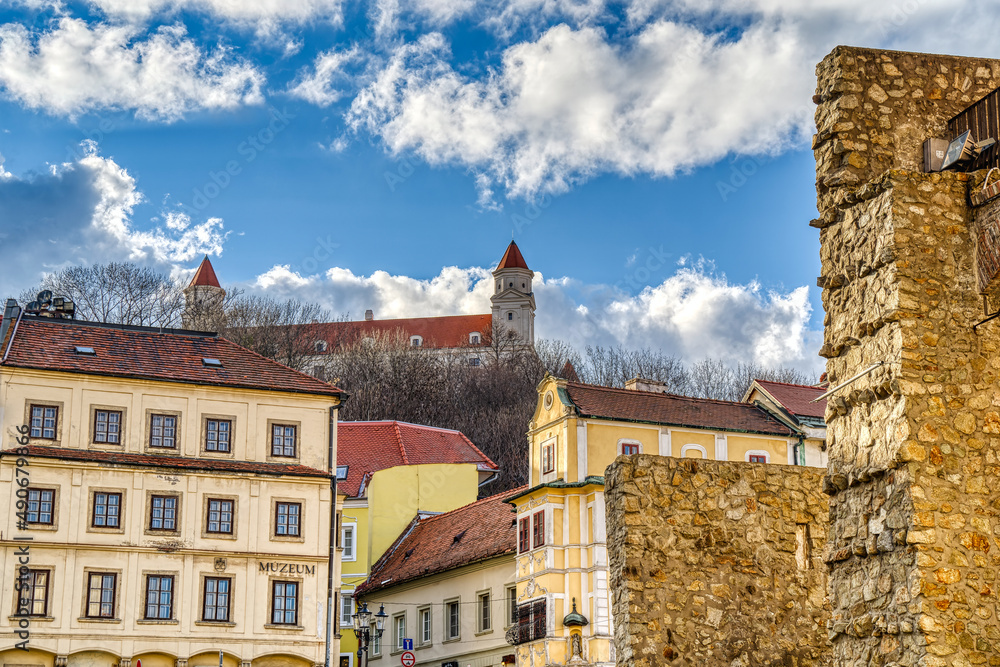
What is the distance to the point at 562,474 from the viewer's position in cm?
3475

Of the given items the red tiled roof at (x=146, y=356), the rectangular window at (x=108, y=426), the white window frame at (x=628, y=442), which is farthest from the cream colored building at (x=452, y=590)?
the rectangular window at (x=108, y=426)

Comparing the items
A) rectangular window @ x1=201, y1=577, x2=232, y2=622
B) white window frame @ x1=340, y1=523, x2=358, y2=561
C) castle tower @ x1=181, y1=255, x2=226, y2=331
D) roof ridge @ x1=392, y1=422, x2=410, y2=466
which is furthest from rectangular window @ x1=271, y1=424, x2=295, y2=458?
castle tower @ x1=181, y1=255, x2=226, y2=331

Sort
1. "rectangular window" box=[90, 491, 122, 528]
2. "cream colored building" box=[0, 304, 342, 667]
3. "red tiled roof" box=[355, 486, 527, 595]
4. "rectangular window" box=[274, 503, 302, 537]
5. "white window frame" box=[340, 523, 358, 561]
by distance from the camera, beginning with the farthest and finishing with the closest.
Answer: "white window frame" box=[340, 523, 358, 561], "red tiled roof" box=[355, 486, 527, 595], "rectangular window" box=[274, 503, 302, 537], "rectangular window" box=[90, 491, 122, 528], "cream colored building" box=[0, 304, 342, 667]

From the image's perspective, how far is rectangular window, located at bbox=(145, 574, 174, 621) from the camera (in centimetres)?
3312

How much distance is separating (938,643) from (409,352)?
69121mm

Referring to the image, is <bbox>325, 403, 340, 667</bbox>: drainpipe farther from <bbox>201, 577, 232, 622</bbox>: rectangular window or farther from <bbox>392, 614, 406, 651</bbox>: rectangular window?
<bbox>392, 614, 406, 651</bbox>: rectangular window

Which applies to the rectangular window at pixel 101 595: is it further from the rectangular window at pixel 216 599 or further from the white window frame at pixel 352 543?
the white window frame at pixel 352 543

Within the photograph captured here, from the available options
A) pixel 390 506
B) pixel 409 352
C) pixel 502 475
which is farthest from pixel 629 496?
pixel 409 352

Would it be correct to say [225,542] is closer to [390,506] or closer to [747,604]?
[390,506]

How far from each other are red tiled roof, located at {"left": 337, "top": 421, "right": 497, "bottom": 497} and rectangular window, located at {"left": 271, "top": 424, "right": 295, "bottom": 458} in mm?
7161

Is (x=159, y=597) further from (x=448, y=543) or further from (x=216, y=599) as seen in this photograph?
(x=448, y=543)

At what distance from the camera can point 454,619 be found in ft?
127

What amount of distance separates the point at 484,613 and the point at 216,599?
8196 millimetres

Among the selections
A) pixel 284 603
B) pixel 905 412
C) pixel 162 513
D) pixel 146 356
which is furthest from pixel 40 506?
pixel 905 412
